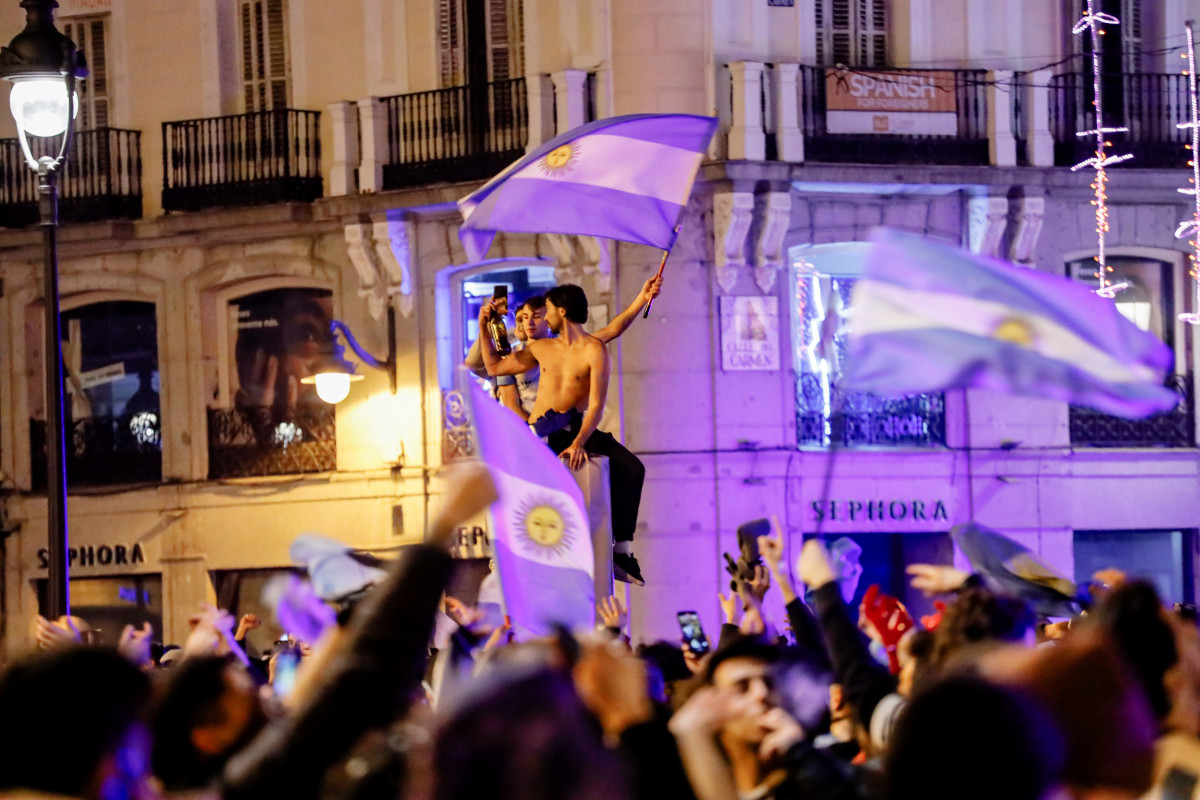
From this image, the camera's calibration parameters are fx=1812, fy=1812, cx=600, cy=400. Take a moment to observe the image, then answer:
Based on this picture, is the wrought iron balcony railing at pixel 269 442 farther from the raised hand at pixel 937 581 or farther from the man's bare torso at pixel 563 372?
the raised hand at pixel 937 581

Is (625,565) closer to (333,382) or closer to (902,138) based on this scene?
(333,382)

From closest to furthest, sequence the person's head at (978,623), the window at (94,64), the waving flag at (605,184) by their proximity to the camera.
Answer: the person's head at (978,623), the waving flag at (605,184), the window at (94,64)

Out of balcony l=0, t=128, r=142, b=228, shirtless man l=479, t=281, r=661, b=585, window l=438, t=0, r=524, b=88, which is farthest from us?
balcony l=0, t=128, r=142, b=228

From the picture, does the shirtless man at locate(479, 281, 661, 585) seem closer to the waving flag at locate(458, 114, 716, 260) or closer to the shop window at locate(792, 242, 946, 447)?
the waving flag at locate(458, 114, 716, 260)

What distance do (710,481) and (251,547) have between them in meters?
5.92

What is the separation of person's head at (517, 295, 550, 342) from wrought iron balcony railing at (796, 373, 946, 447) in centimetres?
1012

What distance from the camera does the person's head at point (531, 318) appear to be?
10.8 meters

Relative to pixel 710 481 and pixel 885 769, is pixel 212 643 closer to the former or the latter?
pixel 885 769

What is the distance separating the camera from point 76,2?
76.8 ft

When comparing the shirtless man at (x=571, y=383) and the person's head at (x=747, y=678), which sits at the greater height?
the shirtless man at (x=571, y=383)

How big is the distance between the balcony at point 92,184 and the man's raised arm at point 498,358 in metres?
12.7

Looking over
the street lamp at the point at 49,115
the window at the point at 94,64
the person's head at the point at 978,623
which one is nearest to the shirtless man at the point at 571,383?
the street lamp at the point at 49,115

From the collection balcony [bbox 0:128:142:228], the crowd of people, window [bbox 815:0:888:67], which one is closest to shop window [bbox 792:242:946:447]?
window [bbox 815:0:888:67]

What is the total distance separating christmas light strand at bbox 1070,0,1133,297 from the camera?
66.1 feet
